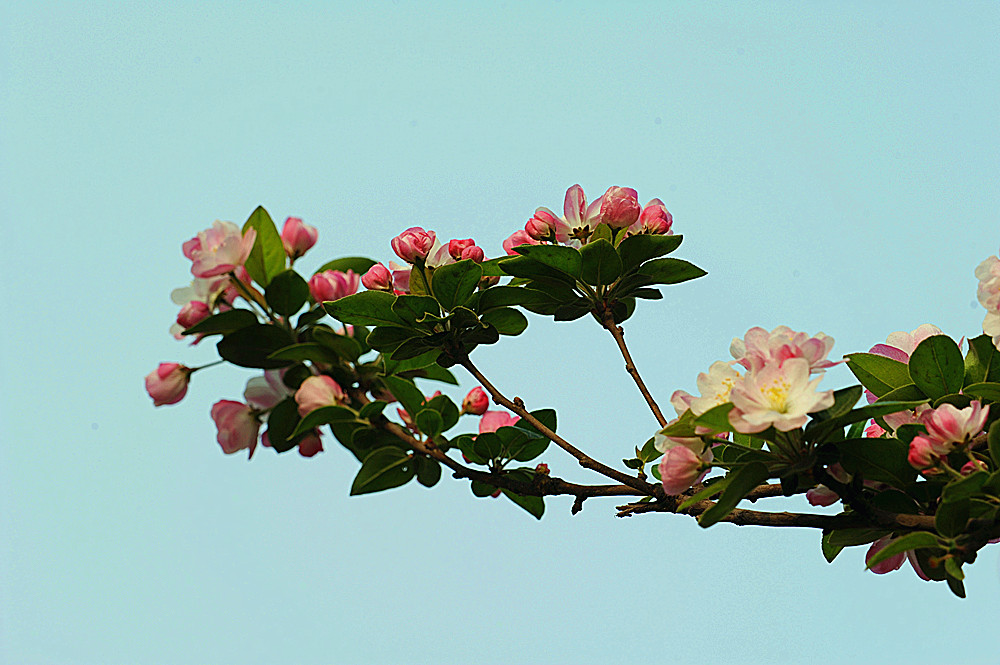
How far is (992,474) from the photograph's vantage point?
0.94m

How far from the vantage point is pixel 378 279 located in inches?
50.2

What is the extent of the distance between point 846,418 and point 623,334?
375 millimetres

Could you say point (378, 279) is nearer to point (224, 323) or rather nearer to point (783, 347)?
Result: point (224, 323)

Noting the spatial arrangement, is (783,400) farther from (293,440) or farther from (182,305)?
(182,305)

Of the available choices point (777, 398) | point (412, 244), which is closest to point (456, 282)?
point (412, 244)

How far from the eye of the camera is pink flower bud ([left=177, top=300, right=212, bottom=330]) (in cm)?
114

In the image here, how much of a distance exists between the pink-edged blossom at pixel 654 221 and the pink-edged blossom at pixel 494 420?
349mm

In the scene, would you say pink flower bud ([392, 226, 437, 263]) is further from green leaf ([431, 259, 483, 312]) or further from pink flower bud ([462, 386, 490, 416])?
pink flower bud ([462, 386, 490, 416])

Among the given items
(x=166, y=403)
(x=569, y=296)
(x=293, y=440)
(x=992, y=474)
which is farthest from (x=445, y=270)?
(x=992, y=474)

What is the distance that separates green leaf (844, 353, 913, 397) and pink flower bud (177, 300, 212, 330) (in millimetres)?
818

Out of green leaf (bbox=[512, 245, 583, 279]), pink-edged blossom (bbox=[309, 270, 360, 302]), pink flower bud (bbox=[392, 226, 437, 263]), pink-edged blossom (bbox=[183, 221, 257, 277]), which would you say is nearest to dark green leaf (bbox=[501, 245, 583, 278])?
green leaf (bbox=[512, 245, 583, 279])

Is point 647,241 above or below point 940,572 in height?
above

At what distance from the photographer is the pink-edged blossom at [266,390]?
1.21 m

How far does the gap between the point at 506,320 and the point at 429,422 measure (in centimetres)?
18
